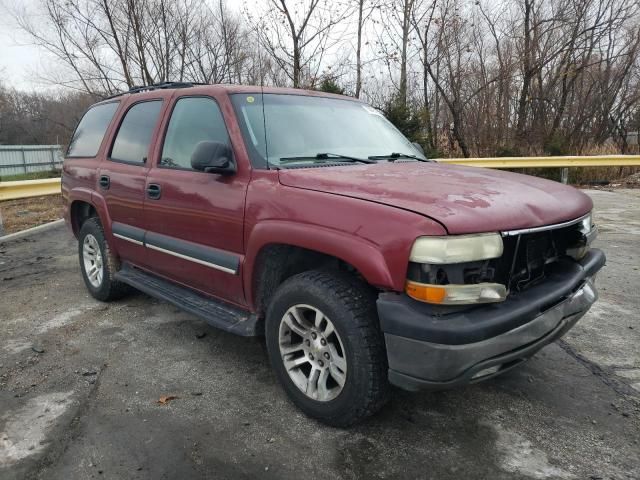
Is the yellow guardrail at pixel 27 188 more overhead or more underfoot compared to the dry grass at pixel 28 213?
more overhead

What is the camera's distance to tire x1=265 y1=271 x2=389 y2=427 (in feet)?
7.45

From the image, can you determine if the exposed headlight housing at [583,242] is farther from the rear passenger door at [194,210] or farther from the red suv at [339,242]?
the rear passenger door at [194,210]

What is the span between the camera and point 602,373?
310 centimetres

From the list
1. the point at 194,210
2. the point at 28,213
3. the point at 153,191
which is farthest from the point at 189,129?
the point at 28,213

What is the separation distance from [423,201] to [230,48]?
53.6 feet

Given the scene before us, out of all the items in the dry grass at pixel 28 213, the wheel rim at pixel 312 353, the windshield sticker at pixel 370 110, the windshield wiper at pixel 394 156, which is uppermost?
the windshield sticker at pixel 370 110

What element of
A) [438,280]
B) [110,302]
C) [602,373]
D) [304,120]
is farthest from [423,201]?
[110,302]

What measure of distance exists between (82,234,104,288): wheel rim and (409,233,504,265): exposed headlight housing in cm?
335

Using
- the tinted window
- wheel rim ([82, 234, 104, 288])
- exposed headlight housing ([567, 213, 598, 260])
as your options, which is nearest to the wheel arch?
Result: exposed headlight housing ([567, 213, 598, 260])

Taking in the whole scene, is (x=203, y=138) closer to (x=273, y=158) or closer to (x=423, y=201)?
(x=273, y=158)

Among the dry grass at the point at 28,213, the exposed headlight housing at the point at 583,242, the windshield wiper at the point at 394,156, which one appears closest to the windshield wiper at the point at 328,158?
the windshield wiper at the point at 394,156

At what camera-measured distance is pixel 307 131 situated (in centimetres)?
322

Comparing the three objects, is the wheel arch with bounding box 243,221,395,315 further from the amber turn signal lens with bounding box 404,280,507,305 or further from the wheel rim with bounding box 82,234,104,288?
the wheel rim with bounding box 82,234,104,288

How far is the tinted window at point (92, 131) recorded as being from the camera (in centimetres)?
442
